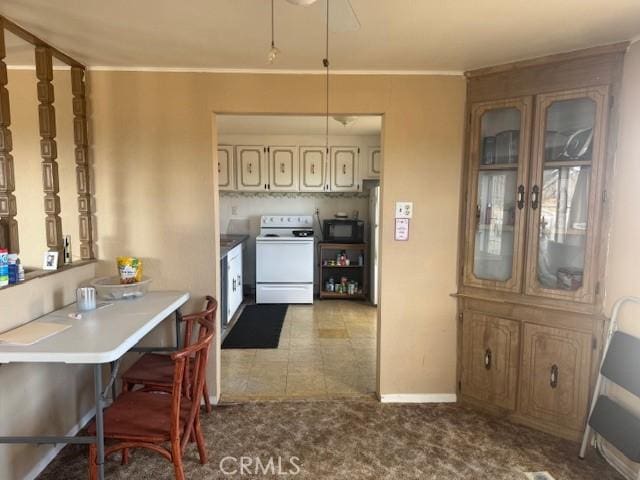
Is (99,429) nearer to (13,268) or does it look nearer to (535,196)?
(13,268)

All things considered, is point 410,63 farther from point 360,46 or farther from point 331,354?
point 331,354

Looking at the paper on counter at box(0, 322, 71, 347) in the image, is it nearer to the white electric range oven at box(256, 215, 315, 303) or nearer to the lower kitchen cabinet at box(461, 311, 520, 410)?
the lower kitchen cabinet at box(461, 311, 520, 410)

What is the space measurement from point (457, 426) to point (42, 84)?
10.3 ft

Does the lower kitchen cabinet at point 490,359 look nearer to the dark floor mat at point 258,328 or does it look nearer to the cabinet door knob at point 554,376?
the cabinet door knob at point 554,376

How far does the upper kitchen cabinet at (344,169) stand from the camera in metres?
5.17

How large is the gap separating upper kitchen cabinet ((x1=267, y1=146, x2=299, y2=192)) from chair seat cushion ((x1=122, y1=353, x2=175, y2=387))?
3.22 m

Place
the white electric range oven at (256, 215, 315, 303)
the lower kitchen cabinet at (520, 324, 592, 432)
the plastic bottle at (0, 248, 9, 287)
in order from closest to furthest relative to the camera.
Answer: the plastic bottle at (0, 248, 9, 287) → the lower kitchen cabinet at (520, 324, 592, 432) → the white electric range oven at (256, 215, 315, 303)

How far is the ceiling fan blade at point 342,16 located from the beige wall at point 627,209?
154 centimetres

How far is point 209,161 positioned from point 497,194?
188 cm

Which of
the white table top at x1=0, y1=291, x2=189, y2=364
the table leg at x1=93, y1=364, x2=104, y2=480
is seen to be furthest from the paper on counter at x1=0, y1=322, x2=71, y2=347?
the table leg at x1=93, y1=364, x2=104, y2=480

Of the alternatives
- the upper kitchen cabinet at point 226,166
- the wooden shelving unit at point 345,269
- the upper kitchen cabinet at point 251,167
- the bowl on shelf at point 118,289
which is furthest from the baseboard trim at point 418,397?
the upper kitchen cabinet at point 226,166

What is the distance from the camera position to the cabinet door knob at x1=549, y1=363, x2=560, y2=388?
228cm

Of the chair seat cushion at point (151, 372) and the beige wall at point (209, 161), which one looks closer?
the chair seat cushion at point (151, 372)

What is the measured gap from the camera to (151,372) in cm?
A: 214
